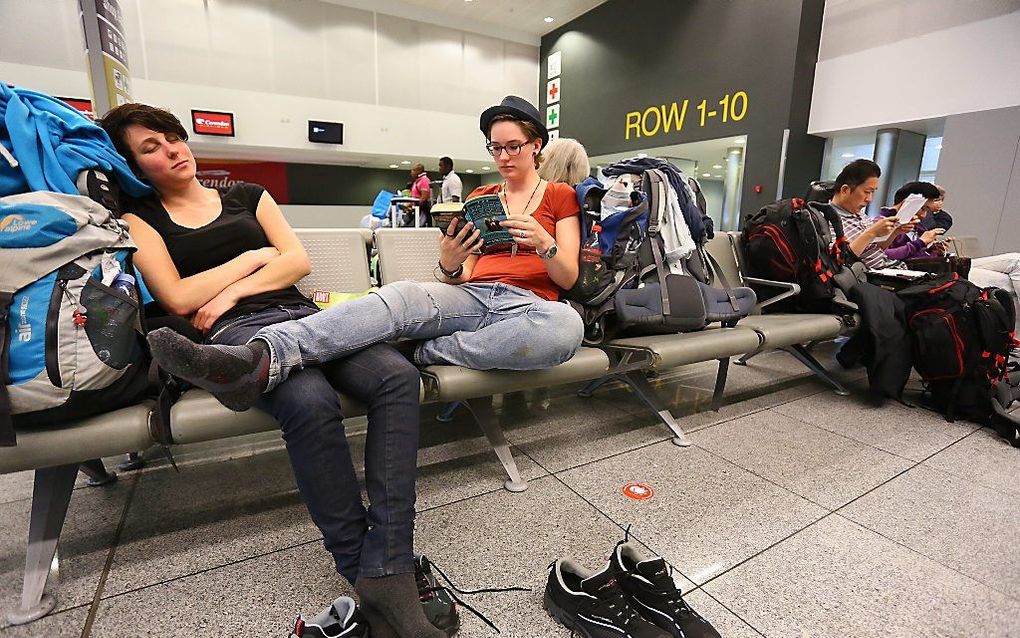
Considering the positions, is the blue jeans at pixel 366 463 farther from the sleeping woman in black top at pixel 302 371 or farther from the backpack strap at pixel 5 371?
the backpack strap at pixel 5 371

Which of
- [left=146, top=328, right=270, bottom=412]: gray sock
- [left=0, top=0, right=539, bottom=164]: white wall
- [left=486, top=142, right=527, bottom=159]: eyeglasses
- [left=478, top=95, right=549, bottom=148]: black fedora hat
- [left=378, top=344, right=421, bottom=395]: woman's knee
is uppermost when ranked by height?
[left=0, top=0, right=539, bottom=164]: white wall

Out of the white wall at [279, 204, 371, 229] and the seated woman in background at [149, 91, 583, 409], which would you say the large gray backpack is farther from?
the white wall at [279, 204, 371, 229]

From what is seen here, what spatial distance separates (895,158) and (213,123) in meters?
10.9

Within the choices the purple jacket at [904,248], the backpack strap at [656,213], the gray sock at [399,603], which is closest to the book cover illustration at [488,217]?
the backpack strap at [656,213]

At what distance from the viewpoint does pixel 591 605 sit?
1.09 metres

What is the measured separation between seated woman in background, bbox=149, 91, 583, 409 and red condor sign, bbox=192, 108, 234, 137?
9.37 meters

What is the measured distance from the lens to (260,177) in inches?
434

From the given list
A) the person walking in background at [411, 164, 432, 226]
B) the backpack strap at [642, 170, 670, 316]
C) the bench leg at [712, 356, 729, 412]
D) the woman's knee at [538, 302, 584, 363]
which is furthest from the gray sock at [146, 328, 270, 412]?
the person walking in background at [411, 164, 432, 226]

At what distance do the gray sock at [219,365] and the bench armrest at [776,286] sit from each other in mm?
2623

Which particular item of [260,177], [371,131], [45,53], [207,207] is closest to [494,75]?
[371,131]

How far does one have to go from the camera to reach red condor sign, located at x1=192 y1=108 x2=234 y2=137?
29.1 feet

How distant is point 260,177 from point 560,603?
1209 centimetres

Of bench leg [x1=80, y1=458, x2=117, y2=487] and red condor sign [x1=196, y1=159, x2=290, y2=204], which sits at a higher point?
red condor sign [x1=196, y1=159, x2=290, y2=204]

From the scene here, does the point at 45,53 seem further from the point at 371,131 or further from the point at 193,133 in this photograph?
the point at 371,131
